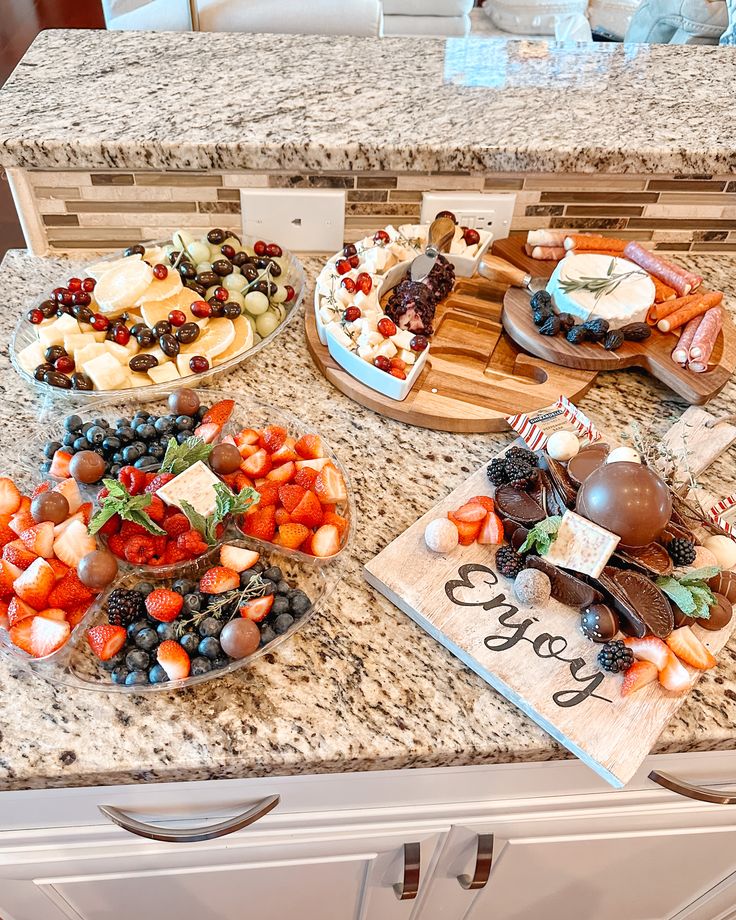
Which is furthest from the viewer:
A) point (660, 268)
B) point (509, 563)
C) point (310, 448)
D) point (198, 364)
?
point (660, 268)

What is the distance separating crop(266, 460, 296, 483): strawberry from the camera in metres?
0.85

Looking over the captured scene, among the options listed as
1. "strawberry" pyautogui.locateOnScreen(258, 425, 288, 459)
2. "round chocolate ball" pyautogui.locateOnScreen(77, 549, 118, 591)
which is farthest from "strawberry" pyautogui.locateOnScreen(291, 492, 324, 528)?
"round chocolate ball" pyautogui.locateOnScreen(77, 549, 118, 591)

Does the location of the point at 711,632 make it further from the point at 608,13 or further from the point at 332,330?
the point at 608,13

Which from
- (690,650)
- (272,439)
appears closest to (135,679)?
(272,439)

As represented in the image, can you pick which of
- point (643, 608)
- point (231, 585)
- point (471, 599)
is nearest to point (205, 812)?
point (231, 585)

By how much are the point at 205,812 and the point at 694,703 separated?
547 mm

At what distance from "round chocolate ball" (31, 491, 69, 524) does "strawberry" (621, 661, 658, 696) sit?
0.64 meters

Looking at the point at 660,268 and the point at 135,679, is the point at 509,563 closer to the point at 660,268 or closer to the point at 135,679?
the point at 135,679

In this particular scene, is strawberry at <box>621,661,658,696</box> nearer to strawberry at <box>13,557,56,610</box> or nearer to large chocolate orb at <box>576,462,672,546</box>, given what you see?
large chocolate orb at <box>576,462,672,546</box>

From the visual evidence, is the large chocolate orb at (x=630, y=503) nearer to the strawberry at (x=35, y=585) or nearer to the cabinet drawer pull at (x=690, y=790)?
the cabinet drawer pull at (x=690, y=790)

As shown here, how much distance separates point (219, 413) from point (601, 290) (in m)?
0.62

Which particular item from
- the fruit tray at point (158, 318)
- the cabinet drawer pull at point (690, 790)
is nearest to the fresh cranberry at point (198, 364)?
the fruit tray at point (158, 318)

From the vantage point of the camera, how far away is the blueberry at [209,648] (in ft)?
2.29

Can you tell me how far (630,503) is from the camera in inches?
29.0
